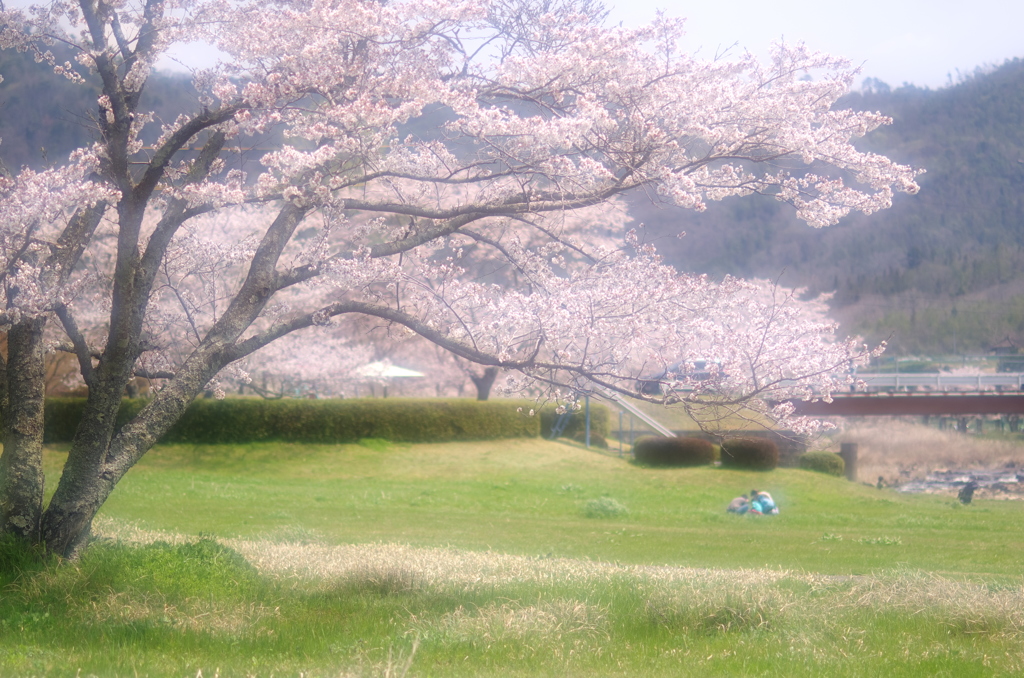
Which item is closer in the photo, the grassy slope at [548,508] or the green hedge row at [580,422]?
the grassy slope at [548,508]

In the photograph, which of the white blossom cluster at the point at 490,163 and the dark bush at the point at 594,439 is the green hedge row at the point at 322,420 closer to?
the dark bush at the point at 594,439

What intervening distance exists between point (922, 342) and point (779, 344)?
166ft

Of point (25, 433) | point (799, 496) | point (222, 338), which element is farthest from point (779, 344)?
point (799, 496)

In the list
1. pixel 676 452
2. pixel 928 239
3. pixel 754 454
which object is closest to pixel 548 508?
pixel 676 452

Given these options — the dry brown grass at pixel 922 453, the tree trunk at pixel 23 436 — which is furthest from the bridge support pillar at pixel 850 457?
the tree trunk at pixel 23 436

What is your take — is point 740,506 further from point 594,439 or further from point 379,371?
point 379,371

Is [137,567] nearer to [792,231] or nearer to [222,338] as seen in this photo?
[222,338]

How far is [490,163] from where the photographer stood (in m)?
8.05

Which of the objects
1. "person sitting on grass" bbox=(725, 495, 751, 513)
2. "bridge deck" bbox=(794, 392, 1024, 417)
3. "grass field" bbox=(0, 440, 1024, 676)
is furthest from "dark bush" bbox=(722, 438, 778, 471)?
"grass field" bbox=(0, 440, 1024, 676)

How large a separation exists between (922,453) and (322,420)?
78.6ft

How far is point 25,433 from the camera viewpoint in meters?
7.60

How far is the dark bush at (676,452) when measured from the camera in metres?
25.5

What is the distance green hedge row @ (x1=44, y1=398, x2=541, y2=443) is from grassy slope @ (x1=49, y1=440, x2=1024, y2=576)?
627mm

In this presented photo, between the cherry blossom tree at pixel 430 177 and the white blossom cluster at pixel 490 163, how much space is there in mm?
26
